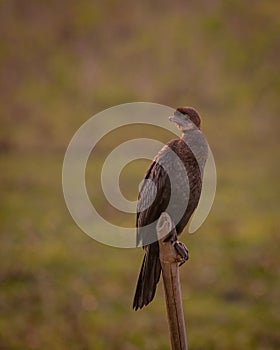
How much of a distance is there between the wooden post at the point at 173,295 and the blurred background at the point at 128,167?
3985 millimetres

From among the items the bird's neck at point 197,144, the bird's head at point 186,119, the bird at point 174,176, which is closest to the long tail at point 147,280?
the bird at point 174,176

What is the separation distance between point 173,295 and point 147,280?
0.27 metres

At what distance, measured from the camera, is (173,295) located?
11.1 ft

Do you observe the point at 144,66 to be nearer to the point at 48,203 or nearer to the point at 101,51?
the point at 101,51

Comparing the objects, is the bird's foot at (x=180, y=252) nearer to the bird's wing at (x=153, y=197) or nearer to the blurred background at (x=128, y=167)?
the bird's wing at (x=153, y=197)

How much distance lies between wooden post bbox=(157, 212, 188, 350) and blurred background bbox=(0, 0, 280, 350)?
3.98 meters

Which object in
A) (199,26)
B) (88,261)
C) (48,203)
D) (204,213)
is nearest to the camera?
(204,213)

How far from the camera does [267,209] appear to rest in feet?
34.2

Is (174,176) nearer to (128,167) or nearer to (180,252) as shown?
(180,252)

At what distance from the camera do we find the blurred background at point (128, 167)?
779 centimetres

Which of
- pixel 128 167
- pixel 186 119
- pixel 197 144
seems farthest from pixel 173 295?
pixel 128 167

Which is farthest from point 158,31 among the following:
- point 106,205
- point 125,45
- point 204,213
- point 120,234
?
point 204,213

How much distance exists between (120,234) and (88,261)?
0.52 metres

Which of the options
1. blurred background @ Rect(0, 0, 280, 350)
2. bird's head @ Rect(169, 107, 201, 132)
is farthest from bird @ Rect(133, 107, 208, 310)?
blurred background @ Rect(0, 0, 280, 350)
